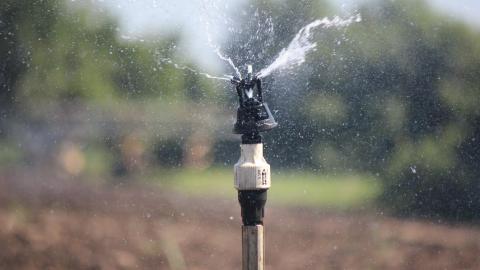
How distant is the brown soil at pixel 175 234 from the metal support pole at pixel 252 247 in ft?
8.06

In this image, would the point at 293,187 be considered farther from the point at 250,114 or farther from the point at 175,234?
the point at 250,114

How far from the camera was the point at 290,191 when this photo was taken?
559cm

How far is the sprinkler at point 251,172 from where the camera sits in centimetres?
249

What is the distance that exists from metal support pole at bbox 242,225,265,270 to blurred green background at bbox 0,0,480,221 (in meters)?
2.96

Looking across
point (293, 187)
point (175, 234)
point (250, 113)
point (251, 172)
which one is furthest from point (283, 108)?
point (251, 172)

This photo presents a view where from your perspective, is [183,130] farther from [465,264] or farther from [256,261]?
[256,261]

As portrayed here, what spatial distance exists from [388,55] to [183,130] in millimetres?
1856

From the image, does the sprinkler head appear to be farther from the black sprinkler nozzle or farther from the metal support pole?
the metal support pole

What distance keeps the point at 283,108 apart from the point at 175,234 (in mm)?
1304

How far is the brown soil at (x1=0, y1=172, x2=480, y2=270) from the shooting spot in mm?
4984

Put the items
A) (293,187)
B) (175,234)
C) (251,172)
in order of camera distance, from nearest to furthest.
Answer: (251,172) → (175,234) → (293,187)

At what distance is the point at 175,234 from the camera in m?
5.34

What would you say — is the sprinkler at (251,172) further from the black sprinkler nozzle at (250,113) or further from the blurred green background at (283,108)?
the blurred green background at (283,108)

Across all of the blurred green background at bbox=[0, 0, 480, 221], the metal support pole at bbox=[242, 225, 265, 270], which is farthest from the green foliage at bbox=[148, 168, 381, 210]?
the metal support pole at bbox=[242, 225, 265, 270]
